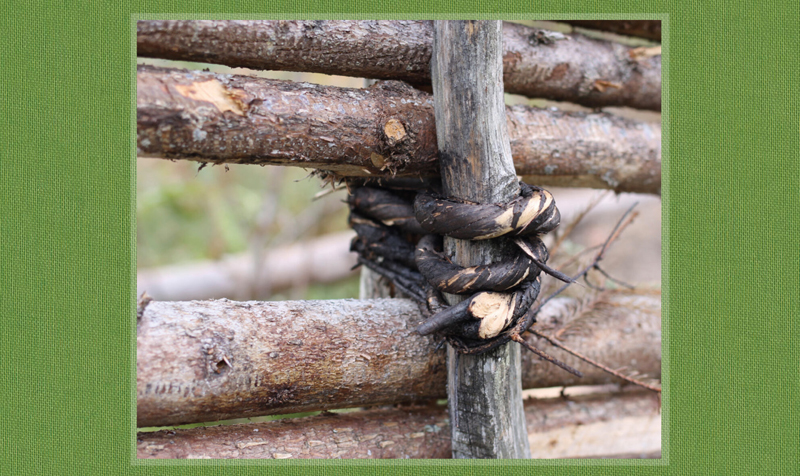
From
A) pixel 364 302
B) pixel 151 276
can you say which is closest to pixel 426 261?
pixel 364 302

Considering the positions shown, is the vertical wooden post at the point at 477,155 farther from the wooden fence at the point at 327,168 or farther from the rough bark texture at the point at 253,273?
the rough bark texture at the point at 253,273

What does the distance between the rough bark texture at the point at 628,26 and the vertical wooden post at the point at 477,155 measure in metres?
0.55

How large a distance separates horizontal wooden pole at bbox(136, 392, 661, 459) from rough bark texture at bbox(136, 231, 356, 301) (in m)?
1.89

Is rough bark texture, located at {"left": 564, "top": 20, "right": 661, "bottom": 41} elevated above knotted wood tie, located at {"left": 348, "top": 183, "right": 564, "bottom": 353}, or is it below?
above

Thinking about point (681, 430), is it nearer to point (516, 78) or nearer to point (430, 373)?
point (430, 373)

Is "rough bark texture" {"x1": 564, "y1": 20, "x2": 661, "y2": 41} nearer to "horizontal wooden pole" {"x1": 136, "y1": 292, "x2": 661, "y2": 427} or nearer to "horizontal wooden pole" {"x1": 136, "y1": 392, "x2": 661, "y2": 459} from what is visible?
"horizontal wooden pole" {"x1": 136, "y1": 292, "x2": 661, "y2": 427}

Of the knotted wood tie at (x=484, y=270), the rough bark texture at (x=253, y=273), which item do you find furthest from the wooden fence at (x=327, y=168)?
the rough bark texture at (x=253, y=273)

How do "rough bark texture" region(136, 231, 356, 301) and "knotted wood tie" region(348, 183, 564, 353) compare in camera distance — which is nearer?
"knotted wood tie" region(348, 183, 564, 353)

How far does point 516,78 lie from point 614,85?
0.95 feet

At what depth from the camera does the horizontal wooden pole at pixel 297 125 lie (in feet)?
2.64

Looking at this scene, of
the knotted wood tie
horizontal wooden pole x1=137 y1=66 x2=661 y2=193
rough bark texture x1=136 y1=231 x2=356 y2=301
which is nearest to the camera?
horizontal wooden pole x1=137 y1=66 x2=661 y2=193

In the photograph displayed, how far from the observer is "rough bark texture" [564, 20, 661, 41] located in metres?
1.38

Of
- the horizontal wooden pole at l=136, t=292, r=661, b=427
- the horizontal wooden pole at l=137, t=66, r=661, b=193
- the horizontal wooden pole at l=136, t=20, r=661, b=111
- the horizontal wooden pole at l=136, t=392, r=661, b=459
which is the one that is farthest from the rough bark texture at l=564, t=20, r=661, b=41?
the horizontal wooden pole at l=136, t=392, r=661, b=459

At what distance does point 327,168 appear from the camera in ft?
3.18
